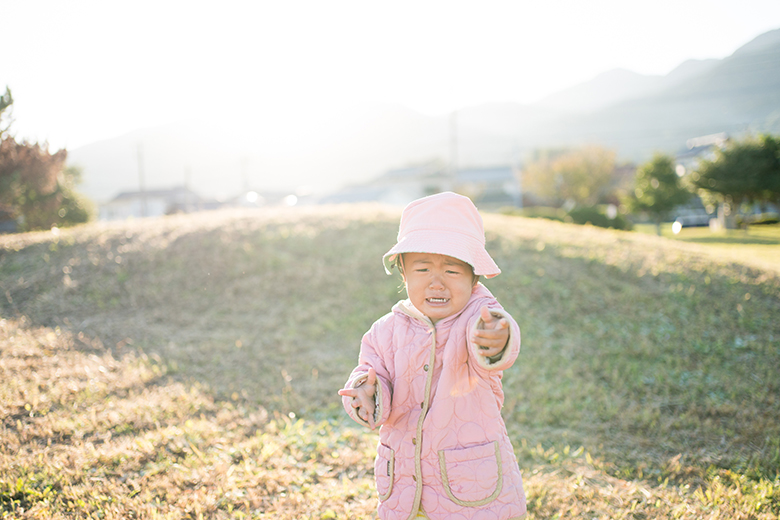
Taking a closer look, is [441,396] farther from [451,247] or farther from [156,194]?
[156,194]

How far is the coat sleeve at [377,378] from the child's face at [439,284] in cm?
31

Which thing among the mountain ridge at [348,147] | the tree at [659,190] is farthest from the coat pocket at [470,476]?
the mountain ridge at [348,147]

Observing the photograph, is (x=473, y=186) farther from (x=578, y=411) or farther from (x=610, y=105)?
(x=610, y=105)

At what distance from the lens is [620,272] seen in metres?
8.30

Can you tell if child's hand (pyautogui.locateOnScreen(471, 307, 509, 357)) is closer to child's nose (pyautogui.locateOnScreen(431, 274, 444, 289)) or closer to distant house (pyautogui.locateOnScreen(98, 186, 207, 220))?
child's nose (pyautogui.locateOnScreen(431, 274, 444, 289))

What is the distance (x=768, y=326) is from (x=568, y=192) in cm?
3698

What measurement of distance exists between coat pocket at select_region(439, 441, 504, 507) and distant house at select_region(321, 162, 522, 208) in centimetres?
4323

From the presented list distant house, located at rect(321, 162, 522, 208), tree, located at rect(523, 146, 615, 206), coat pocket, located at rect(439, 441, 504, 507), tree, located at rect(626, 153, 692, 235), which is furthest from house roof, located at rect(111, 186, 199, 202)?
coat pocket, located at rect(439, 441, 504, 507)

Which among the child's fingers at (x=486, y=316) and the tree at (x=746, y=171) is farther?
the tree at (x=746, y=171)

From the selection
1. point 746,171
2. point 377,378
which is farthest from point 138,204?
point 377,378

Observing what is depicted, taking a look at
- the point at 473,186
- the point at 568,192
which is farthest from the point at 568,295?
the point at 473,186

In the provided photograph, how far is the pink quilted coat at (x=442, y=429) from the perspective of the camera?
188 centimetres

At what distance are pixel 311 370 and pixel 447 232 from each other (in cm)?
454

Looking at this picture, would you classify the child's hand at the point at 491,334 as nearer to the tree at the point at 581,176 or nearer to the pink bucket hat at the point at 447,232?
the pink bucket hat at the point at 447,232
